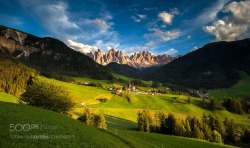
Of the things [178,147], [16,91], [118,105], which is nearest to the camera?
[178,147]

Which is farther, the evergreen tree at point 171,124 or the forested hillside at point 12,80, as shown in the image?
the forested hillside at point 12,80

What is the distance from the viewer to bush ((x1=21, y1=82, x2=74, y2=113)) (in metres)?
80.4

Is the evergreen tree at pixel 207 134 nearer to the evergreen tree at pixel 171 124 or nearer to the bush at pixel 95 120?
the evergreen tree at pixel 171 124

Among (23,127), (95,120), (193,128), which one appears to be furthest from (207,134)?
(23,127)

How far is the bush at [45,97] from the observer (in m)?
80.4

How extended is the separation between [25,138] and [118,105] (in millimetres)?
173083

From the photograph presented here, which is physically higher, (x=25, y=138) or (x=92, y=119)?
(x=25, y=138)

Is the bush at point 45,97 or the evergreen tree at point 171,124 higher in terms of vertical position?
the bush at point 45,97

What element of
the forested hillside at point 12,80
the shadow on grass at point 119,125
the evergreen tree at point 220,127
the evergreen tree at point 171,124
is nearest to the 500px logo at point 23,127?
the shadow on grass at point 119,125

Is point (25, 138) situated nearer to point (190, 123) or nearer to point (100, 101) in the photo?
point (190, 123)

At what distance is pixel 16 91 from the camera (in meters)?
155

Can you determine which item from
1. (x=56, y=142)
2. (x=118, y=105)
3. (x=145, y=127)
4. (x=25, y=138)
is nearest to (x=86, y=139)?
(x=56, y=142)

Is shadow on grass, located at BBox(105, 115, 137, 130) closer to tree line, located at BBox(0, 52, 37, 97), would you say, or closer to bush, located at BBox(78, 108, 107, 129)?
bush, located at BBox(78, 108, 107, 129)

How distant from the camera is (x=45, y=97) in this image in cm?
8100
